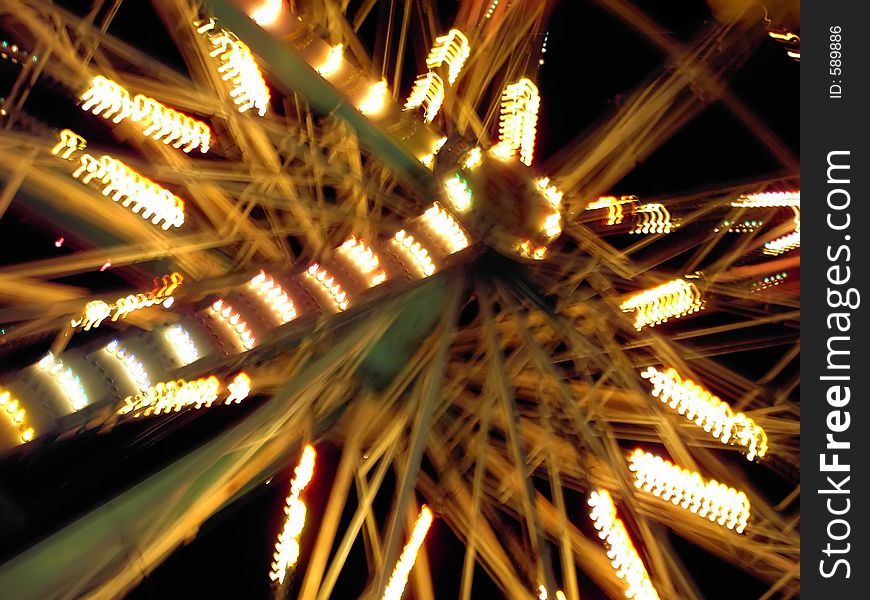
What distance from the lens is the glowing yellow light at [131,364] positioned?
328cm

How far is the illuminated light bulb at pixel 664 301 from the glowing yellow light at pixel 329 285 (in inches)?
66.7

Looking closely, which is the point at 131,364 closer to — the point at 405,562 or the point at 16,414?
the point at 16,414

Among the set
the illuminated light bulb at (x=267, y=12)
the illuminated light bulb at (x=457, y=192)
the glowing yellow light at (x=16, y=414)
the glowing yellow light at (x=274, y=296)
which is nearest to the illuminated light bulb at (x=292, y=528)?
the glowing yellow light at (x=274, y=296)

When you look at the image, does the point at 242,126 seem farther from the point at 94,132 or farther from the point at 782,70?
the point at 782,70

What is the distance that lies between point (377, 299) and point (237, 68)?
112 centimetres

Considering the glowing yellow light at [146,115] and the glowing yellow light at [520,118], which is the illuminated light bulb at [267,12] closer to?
the glowing yellow light at [146,115]

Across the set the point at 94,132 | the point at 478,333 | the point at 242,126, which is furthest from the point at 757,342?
the point at 94,132

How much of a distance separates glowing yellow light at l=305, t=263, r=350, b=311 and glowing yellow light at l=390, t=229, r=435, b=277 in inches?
14.2

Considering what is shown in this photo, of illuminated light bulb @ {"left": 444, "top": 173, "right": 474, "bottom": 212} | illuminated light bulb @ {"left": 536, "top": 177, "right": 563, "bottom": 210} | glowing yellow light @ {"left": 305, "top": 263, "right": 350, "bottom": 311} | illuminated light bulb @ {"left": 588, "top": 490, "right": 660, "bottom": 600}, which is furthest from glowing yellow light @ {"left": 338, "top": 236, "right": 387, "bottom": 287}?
illuminated light bulb @ {"left": 588, "top": 490, "right": 660, "bottom": 600}

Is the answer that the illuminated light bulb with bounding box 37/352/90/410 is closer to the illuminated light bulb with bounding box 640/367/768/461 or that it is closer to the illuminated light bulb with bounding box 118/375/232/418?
the illuminated light bulb with bounding box 118/375/232/418

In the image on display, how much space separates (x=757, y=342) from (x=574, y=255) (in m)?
1.17

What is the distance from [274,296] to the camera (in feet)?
12.6

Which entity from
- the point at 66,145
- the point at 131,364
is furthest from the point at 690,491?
the point at 66,145

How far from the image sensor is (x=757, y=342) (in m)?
5.07
